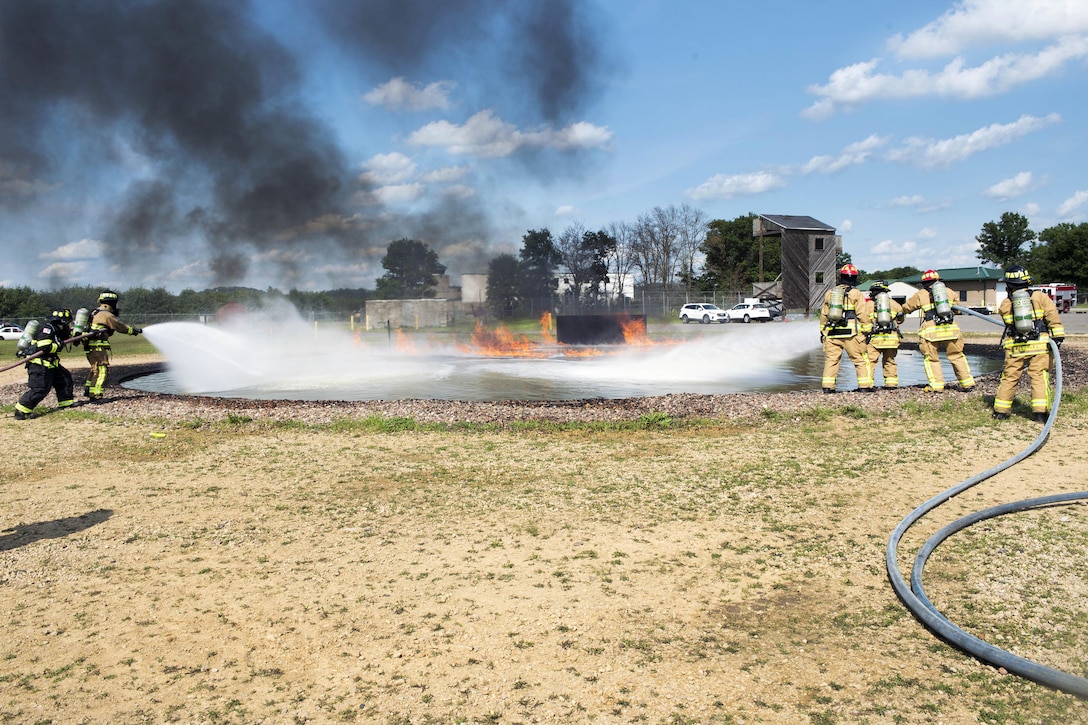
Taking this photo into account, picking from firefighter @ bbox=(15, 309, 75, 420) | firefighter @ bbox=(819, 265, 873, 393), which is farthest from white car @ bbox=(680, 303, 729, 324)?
firefighter @ bbox=(15, 309, 75, 420)

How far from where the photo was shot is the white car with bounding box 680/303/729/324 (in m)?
49.6

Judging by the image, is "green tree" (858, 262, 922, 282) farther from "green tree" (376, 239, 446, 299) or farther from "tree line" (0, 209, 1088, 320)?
"green tree" (376, 239, 446, 299)

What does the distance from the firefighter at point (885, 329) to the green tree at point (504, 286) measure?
30.2m

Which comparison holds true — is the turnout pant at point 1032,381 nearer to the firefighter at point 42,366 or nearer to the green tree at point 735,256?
the firefighter at point 42,366

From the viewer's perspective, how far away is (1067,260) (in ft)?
234

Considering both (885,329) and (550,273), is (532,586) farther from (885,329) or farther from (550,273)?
(550,273)

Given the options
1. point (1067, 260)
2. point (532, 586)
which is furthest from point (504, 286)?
point (1067, 260)

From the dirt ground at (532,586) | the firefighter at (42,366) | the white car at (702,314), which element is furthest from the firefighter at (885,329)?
the white car at (702,314)

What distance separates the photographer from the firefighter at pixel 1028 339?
31.6 ft

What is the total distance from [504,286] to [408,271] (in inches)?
217

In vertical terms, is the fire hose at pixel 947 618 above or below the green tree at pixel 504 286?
below

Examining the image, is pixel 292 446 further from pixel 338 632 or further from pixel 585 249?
pixel 585 249

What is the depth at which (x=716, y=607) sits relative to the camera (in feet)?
14.8

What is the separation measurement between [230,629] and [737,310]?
48592 mm
